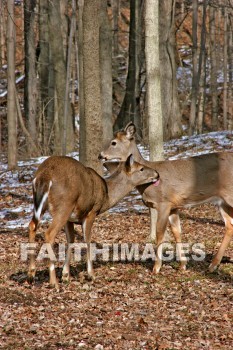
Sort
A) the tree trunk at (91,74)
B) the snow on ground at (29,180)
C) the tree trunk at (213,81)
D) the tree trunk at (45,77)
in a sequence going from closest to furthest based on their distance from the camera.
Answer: the tree trunk at (91,74) < the snow on ground at (29,180) < the tree trunk at (45,77) < the tree trunk at (213,81)

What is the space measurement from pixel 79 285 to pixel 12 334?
1982mm

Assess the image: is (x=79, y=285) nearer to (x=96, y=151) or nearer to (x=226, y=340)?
(x=226, y=340)

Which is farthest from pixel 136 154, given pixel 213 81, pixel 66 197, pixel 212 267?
pixel 213 81

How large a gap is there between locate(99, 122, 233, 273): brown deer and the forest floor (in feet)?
1.76

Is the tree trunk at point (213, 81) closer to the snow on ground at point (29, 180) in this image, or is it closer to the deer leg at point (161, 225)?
the snow on ground at point (29, 180)

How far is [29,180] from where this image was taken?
1752cm

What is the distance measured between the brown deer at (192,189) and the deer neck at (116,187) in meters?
0.24

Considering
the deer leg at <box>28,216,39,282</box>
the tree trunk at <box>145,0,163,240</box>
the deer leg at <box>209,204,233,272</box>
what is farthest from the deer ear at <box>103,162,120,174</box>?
the deer leg at <box>28,216,39,282</box>

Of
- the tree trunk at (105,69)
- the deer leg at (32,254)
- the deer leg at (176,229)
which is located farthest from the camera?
the tree trunk at (105,69)

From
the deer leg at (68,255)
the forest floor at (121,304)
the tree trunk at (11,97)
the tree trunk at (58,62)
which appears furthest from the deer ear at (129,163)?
the tree trunk at (58,62)

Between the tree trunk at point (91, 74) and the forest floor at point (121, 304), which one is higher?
the tree trunk at point (91, 74)

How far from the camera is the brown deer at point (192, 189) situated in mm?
9102

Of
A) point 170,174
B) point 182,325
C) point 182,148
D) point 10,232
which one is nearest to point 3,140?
point 182,148

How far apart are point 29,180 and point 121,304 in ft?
34.6
